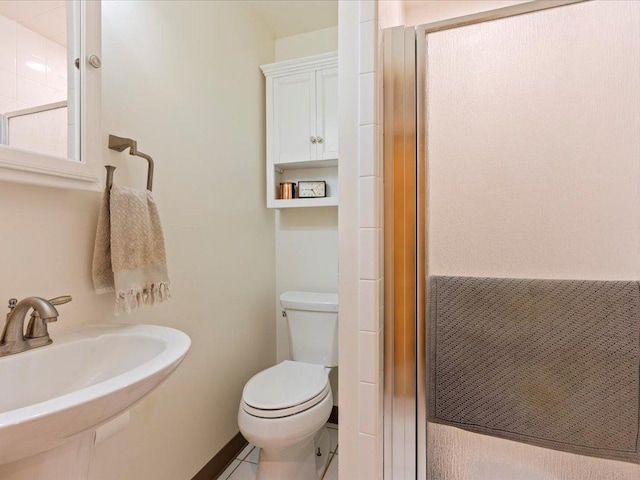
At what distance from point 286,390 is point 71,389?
810 millimetres

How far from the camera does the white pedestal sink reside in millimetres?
491

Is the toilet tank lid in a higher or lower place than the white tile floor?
higher

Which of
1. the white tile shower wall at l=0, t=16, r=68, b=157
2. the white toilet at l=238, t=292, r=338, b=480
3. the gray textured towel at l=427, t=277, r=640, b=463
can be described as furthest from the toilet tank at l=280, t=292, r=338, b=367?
the white tile shower wall at l=0, t=16, r=68, b=157

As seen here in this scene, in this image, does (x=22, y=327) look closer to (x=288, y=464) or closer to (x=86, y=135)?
(x=86, y=135)

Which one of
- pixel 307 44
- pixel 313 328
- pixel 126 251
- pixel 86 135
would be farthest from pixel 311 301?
pixel 307 44

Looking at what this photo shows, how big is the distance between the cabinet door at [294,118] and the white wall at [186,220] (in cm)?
11

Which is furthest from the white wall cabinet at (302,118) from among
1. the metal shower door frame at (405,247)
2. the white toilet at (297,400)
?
the metal shower door frame at (405,247)

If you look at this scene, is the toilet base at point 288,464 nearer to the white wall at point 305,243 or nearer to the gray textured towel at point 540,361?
the white wall at point 305,243

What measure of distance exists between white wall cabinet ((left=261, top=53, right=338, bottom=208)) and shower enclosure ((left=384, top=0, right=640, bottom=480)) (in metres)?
0.88

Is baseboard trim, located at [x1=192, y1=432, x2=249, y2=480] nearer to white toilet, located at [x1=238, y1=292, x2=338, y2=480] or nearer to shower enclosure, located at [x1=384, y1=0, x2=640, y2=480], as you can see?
white toilet, located at [x1=238, y1=292, x2=338, y2=480]

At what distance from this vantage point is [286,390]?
1.38 meters

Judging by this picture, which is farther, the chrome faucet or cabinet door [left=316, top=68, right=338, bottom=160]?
cabinet door [left=316, top=68, right=338, bottom=160]

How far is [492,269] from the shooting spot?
0.88 metres

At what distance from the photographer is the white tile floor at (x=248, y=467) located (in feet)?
4.90
